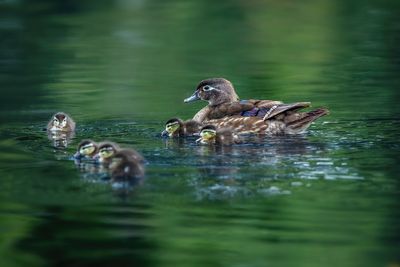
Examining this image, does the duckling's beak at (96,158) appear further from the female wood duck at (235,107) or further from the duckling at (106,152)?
the female wood duck at (235,107)

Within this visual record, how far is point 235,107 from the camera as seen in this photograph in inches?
476

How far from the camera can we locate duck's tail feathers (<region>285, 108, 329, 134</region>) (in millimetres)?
11562

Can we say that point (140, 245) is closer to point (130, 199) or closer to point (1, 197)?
point (130, 199)

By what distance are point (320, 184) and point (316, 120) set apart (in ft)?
11.7

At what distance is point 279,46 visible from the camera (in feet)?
64.0

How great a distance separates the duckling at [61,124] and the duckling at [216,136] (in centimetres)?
149

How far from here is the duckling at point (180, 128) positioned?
455 inches

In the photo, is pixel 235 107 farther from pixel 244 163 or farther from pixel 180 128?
pixel 244 163

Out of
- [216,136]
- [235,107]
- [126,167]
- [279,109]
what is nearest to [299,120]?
[279,109]

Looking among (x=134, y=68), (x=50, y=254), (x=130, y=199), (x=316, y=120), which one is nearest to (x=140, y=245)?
(x=50, y=254)

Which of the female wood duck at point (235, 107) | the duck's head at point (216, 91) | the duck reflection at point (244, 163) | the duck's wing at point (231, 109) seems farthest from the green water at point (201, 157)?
the duck's wing at point (231, 109)

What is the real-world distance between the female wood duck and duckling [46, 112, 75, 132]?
1208 millimetres

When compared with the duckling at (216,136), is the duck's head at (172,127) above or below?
above

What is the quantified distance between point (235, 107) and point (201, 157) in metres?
1.89
